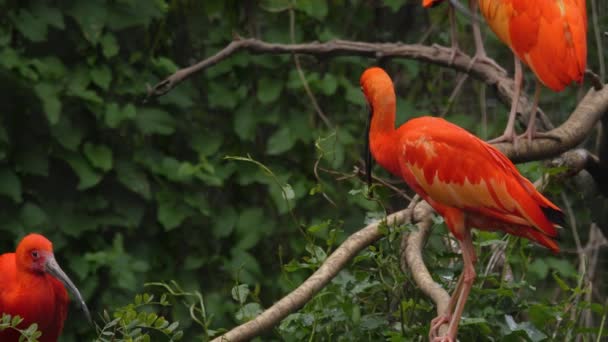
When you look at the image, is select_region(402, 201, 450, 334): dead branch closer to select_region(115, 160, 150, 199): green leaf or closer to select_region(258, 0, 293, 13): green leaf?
select_region(115, 160, 150, 199): green leaf

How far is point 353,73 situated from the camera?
17.5 feet

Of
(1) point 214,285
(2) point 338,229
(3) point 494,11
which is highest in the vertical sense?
(3) point 494,11

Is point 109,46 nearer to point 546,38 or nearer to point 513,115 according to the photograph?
point 513,115

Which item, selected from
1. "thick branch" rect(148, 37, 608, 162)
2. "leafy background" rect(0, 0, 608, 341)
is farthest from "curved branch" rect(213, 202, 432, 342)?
"leafy background" rect(0, 0, 608, 341)

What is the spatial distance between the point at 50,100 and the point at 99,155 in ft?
1.10

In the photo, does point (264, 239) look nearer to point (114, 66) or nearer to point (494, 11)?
point (114, 66)

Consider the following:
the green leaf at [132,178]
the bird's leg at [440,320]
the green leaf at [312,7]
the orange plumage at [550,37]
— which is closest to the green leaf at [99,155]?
the green leaf at [132,178]

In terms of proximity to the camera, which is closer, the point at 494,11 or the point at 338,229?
the point at 338,229

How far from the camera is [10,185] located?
15.2 feet

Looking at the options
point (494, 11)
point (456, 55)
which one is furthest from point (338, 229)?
point (456, 55)

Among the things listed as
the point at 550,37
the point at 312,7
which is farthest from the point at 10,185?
the point at 550,37

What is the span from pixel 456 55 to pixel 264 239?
58.8 inches

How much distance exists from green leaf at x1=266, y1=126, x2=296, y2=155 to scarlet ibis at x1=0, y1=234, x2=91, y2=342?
1477 mm

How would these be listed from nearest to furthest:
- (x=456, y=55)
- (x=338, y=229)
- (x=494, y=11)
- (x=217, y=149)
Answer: (x=338, y=229)
(x=494, y=11)
(x=456, y=55)
(x=217, y=149)
